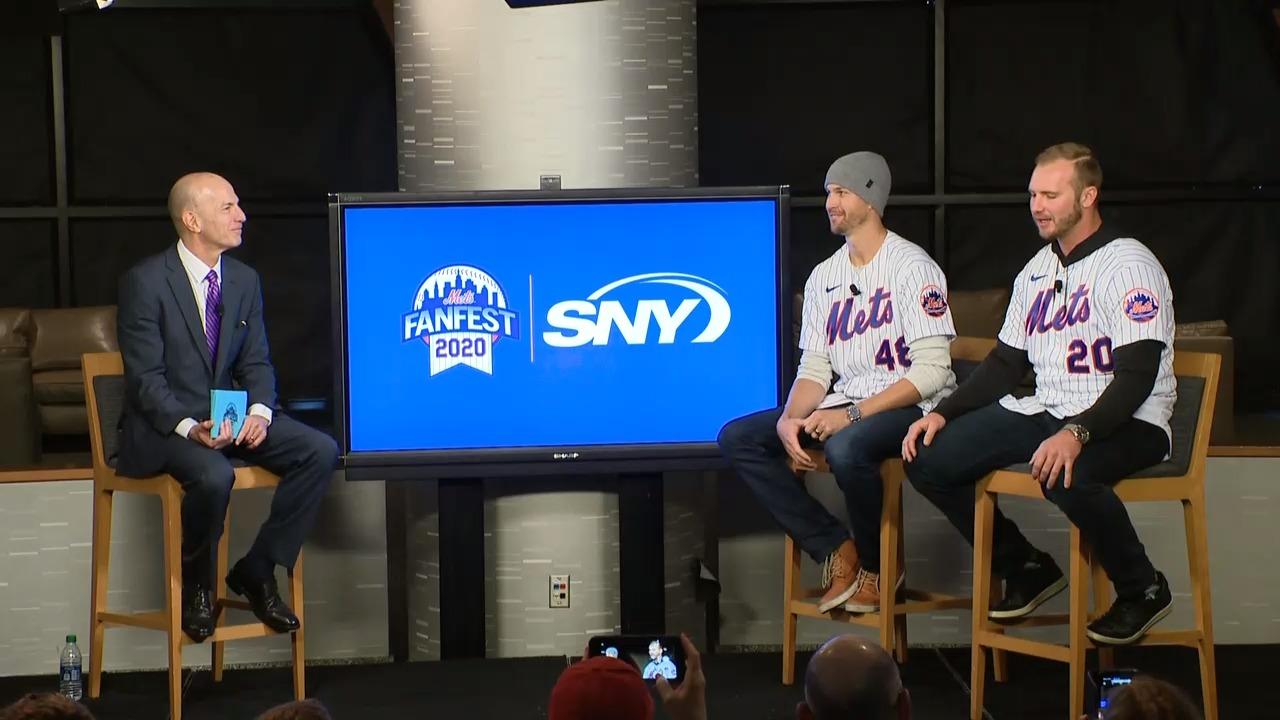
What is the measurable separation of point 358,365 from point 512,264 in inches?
20.7

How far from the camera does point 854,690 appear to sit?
1835 mm

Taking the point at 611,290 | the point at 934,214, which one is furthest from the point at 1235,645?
the point at 934,214

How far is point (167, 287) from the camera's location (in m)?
4.31

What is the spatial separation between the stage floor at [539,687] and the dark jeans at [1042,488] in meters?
0.41

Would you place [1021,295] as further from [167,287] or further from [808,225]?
[808,225]

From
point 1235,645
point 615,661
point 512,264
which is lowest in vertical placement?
point 1235,645

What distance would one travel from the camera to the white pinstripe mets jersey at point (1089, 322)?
376 cm

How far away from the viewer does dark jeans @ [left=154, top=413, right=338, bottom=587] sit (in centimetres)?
413

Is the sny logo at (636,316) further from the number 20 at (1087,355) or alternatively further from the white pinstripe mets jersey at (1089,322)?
the number 20 at (1087,355)

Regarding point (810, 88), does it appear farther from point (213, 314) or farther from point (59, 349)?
point (213, 314)

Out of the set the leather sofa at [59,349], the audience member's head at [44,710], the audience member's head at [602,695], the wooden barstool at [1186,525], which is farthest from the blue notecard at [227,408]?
the leather sofa at [59,349]

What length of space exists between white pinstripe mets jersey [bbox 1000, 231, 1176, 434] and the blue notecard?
2075 millimetres

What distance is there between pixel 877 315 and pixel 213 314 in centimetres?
188

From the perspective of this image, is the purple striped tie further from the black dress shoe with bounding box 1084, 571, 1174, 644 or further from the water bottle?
the black dress shoe with bounding box 1084, 571, 1174, 644
